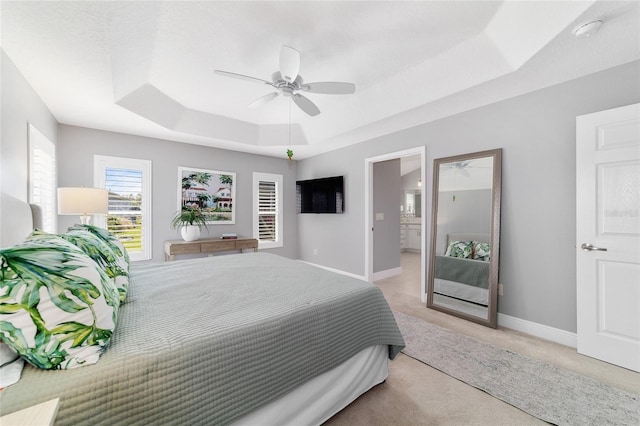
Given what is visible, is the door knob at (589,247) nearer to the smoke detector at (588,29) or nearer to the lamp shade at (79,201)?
the smoke detector at (588,29)

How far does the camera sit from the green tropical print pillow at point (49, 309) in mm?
837

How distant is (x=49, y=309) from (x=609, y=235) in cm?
356

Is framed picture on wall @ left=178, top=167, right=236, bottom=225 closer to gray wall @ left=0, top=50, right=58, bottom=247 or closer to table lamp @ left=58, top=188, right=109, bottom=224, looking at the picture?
table lamp @ left=58, top=188, right=109, bottom=224

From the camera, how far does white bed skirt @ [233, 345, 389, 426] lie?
50.6 inches

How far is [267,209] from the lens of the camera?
5.52 meters

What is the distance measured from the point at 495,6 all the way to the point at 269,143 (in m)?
3.47

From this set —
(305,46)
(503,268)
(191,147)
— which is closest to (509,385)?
(503,268)

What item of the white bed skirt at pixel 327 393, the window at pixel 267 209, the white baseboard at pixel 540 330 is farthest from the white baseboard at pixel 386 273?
the white bed skirt at pixel 327 393

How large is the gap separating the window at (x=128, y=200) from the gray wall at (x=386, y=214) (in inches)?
148

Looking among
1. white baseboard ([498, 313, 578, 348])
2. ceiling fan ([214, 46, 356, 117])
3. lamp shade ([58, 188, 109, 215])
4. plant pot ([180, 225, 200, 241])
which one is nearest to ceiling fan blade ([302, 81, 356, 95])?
ceiling fan ([214, 46, 356, 117])

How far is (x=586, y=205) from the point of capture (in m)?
2.25

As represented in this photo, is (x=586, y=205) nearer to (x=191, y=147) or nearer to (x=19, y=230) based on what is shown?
(x=19, y=230)

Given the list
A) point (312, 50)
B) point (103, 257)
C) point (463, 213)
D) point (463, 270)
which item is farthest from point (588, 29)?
point (103, 257)

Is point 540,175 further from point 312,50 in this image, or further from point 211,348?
point 211,348
